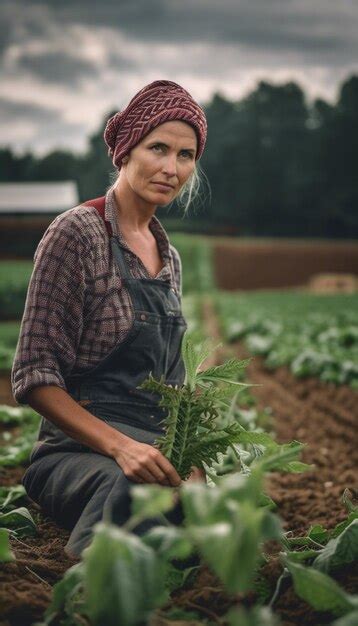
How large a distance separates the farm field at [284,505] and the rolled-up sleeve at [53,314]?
56 centimetres

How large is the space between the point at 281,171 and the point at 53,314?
52.9 m

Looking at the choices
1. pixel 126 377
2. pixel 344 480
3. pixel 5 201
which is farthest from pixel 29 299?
pixel 5 201

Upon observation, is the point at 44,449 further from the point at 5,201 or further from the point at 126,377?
the point at 5,201

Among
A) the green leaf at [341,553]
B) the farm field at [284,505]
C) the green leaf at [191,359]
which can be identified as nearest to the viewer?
the farm field at [284,505]

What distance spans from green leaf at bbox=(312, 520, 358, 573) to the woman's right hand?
469 millimetres

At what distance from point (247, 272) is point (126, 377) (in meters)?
29.7

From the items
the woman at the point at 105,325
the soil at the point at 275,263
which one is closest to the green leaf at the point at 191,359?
the woman at the point at 105,325

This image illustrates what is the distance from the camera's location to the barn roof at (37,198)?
3308 cm

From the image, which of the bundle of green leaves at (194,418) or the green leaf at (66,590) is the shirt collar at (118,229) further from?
the green leaf at (66,590)

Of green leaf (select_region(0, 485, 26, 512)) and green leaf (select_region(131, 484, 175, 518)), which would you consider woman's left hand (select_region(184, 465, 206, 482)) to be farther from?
green leaf (select_region(131, 484, 175, 518))

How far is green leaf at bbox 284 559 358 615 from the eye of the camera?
1590 millimetres

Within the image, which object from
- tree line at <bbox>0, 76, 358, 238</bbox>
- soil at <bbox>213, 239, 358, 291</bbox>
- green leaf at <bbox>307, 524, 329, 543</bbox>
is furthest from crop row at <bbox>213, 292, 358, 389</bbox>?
tree line at <bbox>0, 76, 358, 238</bbox>

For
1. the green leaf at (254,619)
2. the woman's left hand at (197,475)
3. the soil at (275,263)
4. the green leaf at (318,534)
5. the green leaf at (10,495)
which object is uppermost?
the green leaf at (254,619)

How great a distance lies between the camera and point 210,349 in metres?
2.24
